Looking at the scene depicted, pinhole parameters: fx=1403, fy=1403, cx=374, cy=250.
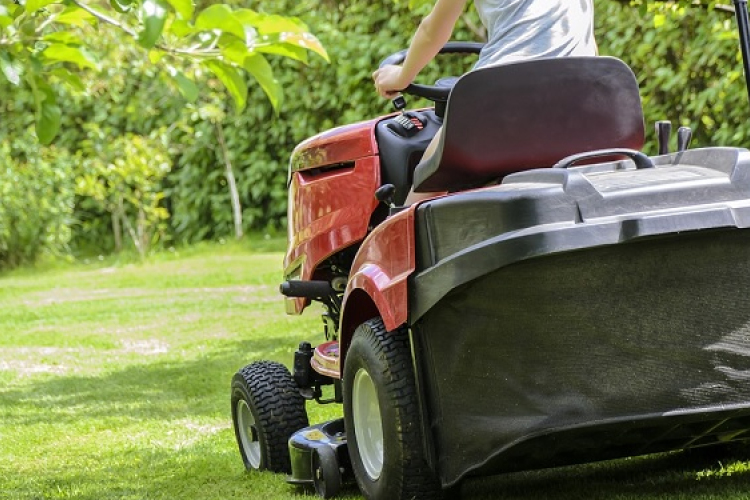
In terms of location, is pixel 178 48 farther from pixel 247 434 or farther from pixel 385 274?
pixel 247 434

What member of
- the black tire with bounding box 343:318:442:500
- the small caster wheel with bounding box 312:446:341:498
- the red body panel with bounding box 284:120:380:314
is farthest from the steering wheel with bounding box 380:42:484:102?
the small caster wheel with bounding box 312:446:341:498

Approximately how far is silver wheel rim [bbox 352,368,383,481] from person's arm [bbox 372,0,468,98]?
741 mm

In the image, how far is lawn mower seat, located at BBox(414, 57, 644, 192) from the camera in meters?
3.06

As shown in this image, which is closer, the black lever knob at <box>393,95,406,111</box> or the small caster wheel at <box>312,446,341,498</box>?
the small caster wheel at <box>312,446,341,498</box>

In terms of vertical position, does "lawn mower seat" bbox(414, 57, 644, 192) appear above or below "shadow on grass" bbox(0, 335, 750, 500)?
above

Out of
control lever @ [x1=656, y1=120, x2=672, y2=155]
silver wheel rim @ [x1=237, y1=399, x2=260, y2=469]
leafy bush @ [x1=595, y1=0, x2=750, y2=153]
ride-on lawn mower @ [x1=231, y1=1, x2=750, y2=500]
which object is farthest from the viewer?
leafy bush @ [x1=595, y1=0, x2=750, y2=153]

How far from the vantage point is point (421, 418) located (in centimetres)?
316

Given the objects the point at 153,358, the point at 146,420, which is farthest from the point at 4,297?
the point at 146,420

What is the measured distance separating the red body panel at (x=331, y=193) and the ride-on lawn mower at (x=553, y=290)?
0.54m

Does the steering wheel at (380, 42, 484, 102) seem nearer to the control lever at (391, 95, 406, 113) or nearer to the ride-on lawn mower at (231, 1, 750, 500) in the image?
the control lever at (391, 95, 406, 113)

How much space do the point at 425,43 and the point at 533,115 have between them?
1.31 feet

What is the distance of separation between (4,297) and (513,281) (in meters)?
10.1

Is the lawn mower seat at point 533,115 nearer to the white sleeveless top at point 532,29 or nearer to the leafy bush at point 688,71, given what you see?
the white sleeveless top at point 532,29

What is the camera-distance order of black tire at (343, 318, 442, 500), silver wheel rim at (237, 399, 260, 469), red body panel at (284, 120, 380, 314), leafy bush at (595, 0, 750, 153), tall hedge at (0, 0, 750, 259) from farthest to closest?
tall hedge at (0, 0, 750, 259)
leafy bush at (595, 0, 750, 153)
silver wheel rim at (237, 399, 260, 469)
red body panel at (284, 120, 380, 314)
black tire at (343, 318, 442, 500)
